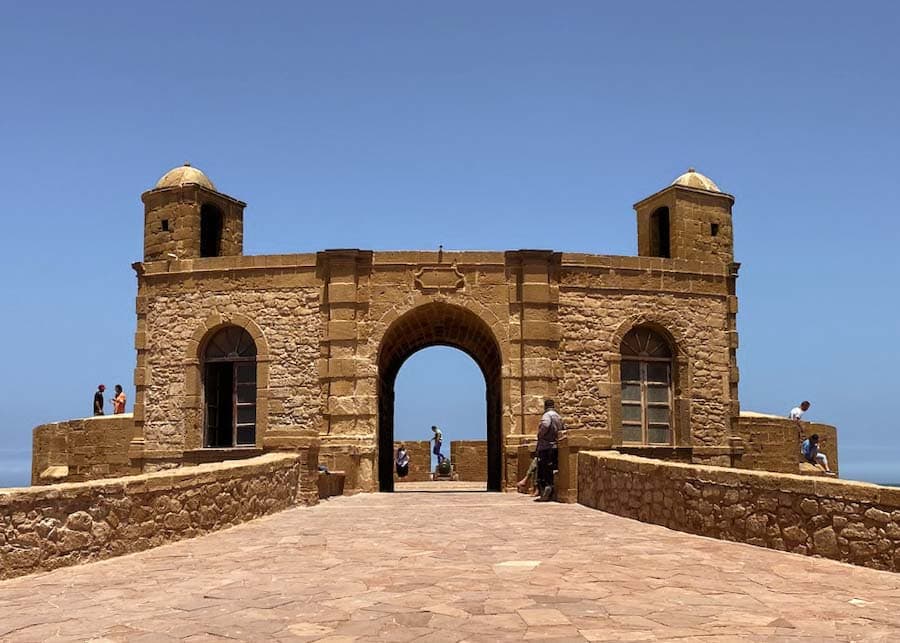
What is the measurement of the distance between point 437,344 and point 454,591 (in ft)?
47.6

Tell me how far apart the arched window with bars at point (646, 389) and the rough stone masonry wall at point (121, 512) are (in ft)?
27.1

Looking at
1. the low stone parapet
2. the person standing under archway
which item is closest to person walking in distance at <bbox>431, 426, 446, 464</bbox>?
the person standing under archway

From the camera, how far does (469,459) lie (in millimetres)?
26406

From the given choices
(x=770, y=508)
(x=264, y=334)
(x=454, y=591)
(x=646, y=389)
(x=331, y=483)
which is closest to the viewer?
(x=454, y=591)

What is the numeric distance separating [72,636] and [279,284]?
12.5m

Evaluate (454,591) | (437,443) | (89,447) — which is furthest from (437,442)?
(454,591)

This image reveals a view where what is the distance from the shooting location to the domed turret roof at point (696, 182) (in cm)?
1900

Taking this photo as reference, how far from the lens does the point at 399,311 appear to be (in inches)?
665

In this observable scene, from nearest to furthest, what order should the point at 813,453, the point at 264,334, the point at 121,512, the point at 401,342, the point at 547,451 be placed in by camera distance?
the point at 121,512 → the point at 547,451 → the point at 264,334 → the point at 401,342 → the point at 813,453

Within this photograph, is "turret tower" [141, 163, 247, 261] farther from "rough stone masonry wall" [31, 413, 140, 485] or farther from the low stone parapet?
the low stone parapet

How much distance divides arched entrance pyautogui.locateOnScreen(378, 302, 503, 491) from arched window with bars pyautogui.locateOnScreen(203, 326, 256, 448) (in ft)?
8.44

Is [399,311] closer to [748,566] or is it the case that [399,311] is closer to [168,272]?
[168,272]

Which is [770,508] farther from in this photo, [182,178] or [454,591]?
[182,178]

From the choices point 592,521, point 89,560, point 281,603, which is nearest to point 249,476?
point 89,560
